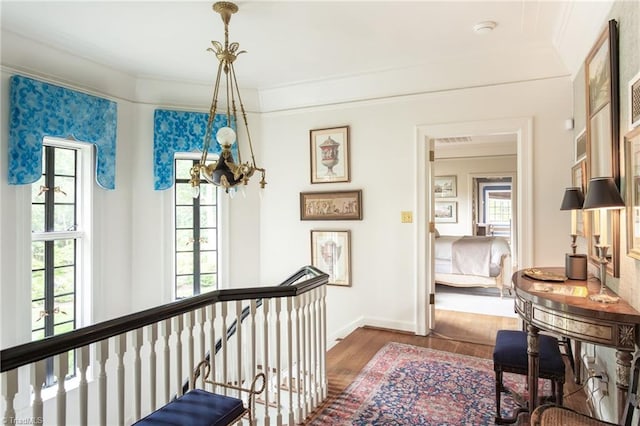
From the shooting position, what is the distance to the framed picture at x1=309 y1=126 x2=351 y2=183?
4.48 metres

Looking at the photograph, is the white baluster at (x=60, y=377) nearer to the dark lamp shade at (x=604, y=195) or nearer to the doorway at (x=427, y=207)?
the dark lamp shade at (x=604, y=195)

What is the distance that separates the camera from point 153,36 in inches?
132

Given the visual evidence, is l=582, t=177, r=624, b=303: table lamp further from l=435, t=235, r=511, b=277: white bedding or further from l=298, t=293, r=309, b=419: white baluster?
l=435, t=235, r=511, b=277: white bedding

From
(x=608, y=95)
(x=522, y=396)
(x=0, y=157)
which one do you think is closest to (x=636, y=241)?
(x=608, y=95)

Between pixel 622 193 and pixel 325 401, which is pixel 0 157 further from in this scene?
pixel 622 193

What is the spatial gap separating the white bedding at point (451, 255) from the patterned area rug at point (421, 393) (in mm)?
2880

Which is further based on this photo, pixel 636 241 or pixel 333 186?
pixel 333 186

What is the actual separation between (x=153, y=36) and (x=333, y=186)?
2.38 m

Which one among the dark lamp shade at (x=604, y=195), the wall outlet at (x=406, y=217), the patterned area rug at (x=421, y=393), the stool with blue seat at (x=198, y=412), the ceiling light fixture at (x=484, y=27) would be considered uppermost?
the ceiling light fixture at (x=484, y=27)

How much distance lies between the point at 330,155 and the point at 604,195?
303 cm

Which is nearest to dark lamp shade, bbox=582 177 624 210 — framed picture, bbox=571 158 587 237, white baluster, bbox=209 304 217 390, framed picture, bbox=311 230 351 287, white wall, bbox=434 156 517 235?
framed picture, bbox=571 158 587 237

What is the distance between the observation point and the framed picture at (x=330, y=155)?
14.7 ft

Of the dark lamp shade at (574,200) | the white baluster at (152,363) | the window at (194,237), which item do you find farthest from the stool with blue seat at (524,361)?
the window at (194,237)

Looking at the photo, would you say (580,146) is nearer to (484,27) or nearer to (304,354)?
(484,27)
